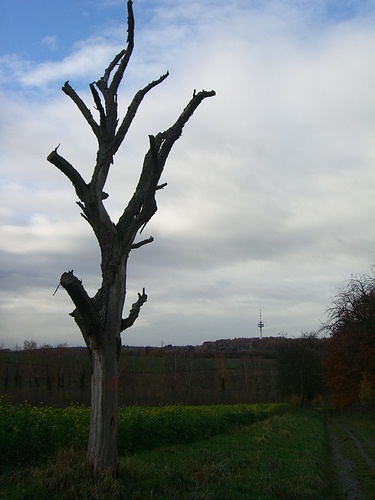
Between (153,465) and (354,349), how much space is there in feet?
113

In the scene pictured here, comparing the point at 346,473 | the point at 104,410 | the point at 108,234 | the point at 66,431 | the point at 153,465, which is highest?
the point at 108,234

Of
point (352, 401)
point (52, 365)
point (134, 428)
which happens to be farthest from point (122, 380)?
point (134, 428)

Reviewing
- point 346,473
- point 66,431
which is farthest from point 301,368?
point 66,431

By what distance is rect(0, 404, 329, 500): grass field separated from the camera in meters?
7.72

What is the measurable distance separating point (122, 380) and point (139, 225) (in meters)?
55.8

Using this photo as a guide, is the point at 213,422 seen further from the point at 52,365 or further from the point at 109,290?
the point at 52,365

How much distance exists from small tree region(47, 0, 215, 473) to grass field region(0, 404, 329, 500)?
635 millimetres

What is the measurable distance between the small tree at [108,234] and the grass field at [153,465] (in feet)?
2.08

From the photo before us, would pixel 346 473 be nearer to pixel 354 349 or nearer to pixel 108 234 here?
pixel 108 234

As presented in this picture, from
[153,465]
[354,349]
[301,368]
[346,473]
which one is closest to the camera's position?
[153,465]

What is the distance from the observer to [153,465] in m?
10.4

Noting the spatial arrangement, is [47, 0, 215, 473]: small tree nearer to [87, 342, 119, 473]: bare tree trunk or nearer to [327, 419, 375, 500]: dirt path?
[87, 342, 119, 473]: bare tree trunk

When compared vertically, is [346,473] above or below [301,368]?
below

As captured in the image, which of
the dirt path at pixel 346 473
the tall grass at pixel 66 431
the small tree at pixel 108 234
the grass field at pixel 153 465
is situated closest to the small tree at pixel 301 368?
the dirt path at pixel 346 473
